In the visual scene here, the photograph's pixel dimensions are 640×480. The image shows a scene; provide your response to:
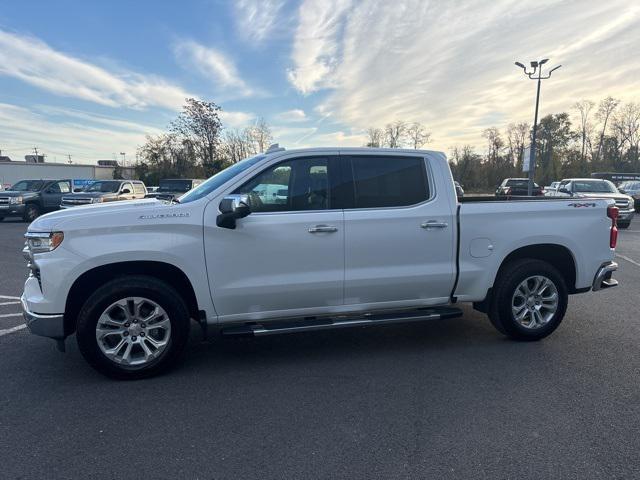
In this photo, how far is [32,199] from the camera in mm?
19359

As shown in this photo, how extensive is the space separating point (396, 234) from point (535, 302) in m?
1.81

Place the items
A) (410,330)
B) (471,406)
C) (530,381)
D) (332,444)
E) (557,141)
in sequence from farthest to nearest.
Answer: (557,141) < (410,330) < (530,381) < (471,406) < (332,444)

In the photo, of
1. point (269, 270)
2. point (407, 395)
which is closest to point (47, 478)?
point (269, 270)

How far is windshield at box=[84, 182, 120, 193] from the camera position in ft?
64.8

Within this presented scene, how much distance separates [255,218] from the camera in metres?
4.04

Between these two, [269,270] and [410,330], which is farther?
[410,330]

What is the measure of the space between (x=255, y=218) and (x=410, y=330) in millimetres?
2412

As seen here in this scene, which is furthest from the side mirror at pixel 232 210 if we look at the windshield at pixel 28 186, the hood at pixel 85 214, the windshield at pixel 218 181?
the windshield at pixel 28 186

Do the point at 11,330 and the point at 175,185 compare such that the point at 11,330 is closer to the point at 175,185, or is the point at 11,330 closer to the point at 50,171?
the point at 175,185

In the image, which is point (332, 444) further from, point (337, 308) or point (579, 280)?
point (579, 280)

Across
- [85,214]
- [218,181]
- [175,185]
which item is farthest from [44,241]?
[175,185]

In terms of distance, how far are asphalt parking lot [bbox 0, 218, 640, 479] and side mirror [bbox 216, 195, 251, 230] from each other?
1.37 meters

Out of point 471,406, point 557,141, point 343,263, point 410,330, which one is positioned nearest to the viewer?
point 471,406

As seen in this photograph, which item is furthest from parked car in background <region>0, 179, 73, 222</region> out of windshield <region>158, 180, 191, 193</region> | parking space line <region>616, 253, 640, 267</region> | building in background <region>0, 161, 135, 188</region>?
building in background <region>0, 161, 135, 188</region>
